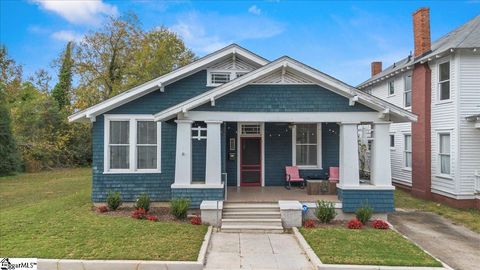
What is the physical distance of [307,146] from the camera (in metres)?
14.3

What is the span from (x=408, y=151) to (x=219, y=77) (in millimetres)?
11022

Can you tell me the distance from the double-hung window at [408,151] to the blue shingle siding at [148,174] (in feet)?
39.5

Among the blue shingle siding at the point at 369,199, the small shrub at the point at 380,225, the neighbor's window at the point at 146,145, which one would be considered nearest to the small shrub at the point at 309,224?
the blue shingle siding at the point at 369,199

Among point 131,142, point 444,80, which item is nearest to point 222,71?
point 131,142

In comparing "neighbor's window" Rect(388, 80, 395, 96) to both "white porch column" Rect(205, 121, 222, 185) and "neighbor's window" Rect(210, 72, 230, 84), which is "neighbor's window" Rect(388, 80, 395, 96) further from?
"white porch column" Rect(205, 121, 222, 185)

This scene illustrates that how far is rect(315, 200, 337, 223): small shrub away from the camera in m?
10.2

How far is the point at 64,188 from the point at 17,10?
14.6 metres

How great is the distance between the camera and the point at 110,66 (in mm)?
33469

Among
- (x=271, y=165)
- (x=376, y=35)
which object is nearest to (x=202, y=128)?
(x=271, y=165)

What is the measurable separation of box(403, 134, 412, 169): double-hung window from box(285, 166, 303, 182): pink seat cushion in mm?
7462

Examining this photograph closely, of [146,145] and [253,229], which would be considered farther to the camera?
[146,145]

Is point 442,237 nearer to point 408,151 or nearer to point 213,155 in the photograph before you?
point 213,155

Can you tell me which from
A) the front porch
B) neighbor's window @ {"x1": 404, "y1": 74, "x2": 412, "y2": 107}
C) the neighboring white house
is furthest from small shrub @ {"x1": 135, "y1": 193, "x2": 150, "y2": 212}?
neighbor's window @ {"x1": 404, "y1": 74, "x2": 412, "y2": 107}

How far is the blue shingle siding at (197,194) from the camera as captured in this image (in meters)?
10.7
